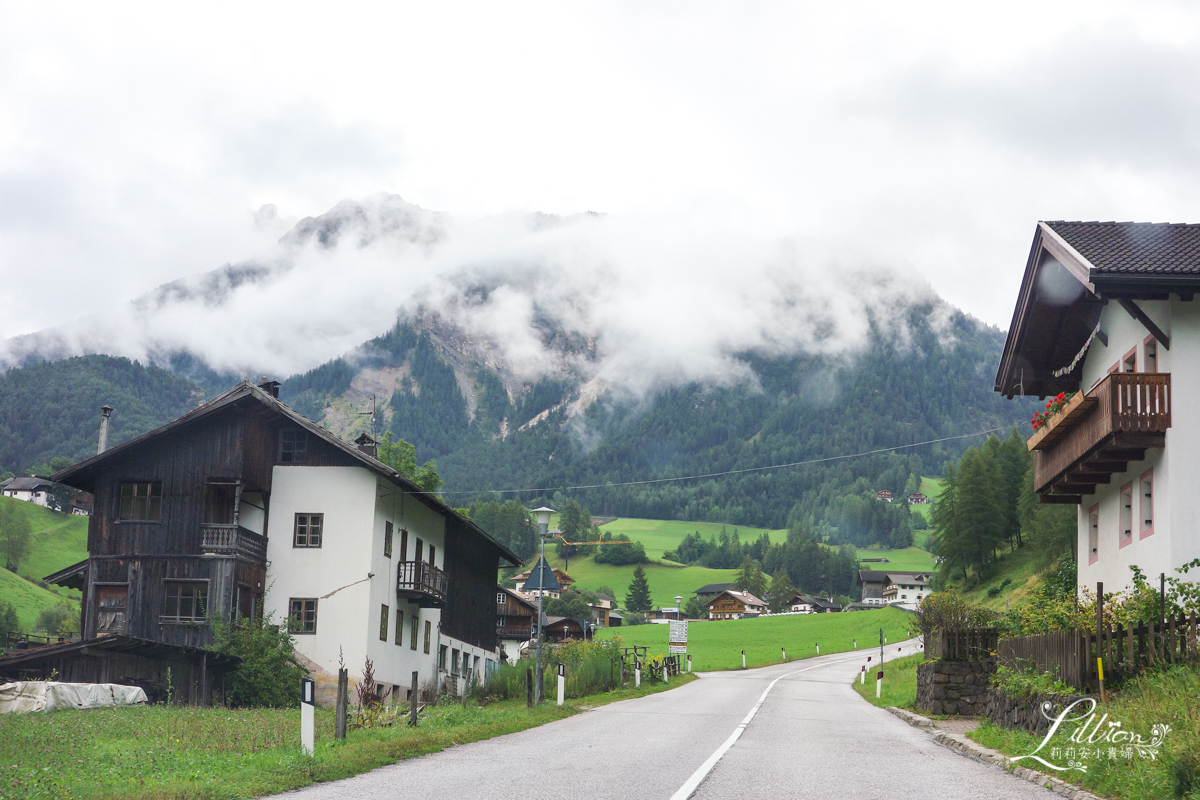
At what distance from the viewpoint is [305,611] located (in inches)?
1538

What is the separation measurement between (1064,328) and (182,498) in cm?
2789

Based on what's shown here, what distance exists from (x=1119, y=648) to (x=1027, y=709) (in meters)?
2.16

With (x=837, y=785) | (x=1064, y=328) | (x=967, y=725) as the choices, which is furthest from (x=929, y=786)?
(x=1064, y=328)

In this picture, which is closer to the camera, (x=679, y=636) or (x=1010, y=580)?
(x=679, y=636)

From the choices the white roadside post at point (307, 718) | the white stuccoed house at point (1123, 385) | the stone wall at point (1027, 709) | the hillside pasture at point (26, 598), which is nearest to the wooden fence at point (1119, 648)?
the stone wall at point (1027, 709)

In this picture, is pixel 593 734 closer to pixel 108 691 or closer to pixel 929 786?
pixel 929 786

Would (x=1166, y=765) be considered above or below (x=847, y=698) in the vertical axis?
above

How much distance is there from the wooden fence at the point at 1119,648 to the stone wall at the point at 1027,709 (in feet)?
1.45

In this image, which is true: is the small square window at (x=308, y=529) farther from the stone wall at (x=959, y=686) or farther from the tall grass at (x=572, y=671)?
the stone wall at (x=959, y=686)

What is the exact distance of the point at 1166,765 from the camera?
1053cm

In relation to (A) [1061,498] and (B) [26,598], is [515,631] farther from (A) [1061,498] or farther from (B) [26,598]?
(A) [1061,498]

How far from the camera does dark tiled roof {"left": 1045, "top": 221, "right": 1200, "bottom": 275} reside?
20000 millimetres


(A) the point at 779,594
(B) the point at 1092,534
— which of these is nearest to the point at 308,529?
(B) the point at 1092,534

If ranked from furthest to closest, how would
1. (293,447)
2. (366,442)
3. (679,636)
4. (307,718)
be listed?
(366,442) → (679,636) → (293,447) → (307,718)
